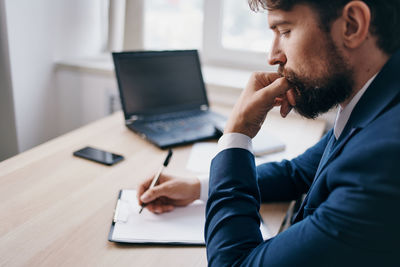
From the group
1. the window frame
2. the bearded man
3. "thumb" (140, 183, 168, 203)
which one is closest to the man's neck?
the bearded man

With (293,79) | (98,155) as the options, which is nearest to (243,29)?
(98,155)

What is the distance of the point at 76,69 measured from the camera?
2.04 metres

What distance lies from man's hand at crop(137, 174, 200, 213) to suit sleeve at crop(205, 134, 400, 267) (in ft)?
0.85

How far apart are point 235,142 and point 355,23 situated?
1.05ft

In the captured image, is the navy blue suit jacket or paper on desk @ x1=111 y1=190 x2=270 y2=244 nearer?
the navy blue suit jacket

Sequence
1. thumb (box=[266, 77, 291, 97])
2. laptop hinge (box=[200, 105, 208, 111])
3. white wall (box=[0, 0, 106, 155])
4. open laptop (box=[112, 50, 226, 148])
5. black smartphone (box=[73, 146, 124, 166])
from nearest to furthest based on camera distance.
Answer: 1. thumb (box=[266, 77, 291, 97])
2. black smartphone (box=[73, 146, 124, 166])
3. open laptop (box=[112, 50, 226, 148])
4. laptop hinge (box=[200, 105, 208, 111])
5. white wall (box=[0, 0, 106, 155])

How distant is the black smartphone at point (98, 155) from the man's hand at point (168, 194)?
0.25m

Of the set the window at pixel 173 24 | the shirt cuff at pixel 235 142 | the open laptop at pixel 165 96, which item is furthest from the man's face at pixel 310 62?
the window at pixel 173 24

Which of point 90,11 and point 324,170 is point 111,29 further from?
Answer: point 324,170

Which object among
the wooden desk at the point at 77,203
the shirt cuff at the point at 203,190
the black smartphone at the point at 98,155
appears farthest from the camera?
the black smartphone at the point at 98,155

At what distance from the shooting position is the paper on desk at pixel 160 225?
839 mm

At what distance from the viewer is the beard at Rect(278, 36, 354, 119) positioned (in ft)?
2.47

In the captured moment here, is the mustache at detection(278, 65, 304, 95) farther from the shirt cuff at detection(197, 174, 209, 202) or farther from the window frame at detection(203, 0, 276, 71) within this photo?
the window frame at detection(203, 0, 276, 71)

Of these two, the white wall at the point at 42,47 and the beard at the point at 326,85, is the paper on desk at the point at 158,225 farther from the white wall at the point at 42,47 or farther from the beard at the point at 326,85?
the white wall at the point at 42,47
